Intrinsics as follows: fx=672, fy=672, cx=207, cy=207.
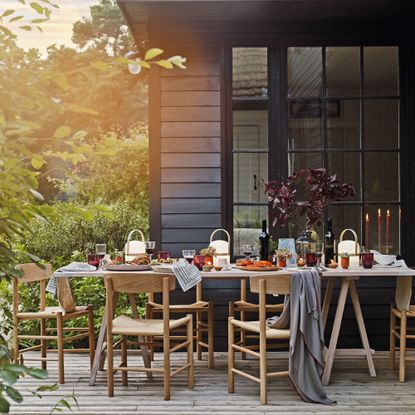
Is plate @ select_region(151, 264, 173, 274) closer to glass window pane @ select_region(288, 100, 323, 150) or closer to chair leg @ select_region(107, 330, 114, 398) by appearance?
chair leg @ select_region(107, 330, 114, 398)

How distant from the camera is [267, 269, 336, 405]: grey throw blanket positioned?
438cm

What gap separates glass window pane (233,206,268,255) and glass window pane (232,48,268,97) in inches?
41.2

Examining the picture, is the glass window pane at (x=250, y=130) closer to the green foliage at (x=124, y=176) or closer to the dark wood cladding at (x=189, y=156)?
the dark wood cladding at (x=189, y=156)

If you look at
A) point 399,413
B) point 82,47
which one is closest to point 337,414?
point 399,413

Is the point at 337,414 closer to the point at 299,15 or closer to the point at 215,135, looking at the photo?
the point at 215,135

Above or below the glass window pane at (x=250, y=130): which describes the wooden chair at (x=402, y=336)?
below

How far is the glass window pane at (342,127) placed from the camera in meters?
6.10

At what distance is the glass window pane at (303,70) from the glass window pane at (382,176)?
80 cm

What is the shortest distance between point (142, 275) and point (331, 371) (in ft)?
6.00

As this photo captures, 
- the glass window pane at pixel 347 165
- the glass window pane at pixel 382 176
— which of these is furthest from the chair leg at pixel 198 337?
the glass window pane at pixel 382 176

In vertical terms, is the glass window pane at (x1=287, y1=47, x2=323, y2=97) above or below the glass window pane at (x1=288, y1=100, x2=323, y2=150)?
above

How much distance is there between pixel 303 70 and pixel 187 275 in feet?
8.07

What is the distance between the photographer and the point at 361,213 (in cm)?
611

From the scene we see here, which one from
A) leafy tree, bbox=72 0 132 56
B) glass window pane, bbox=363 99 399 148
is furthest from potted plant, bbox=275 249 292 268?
leafy tree, bbox=72 0 132 56
